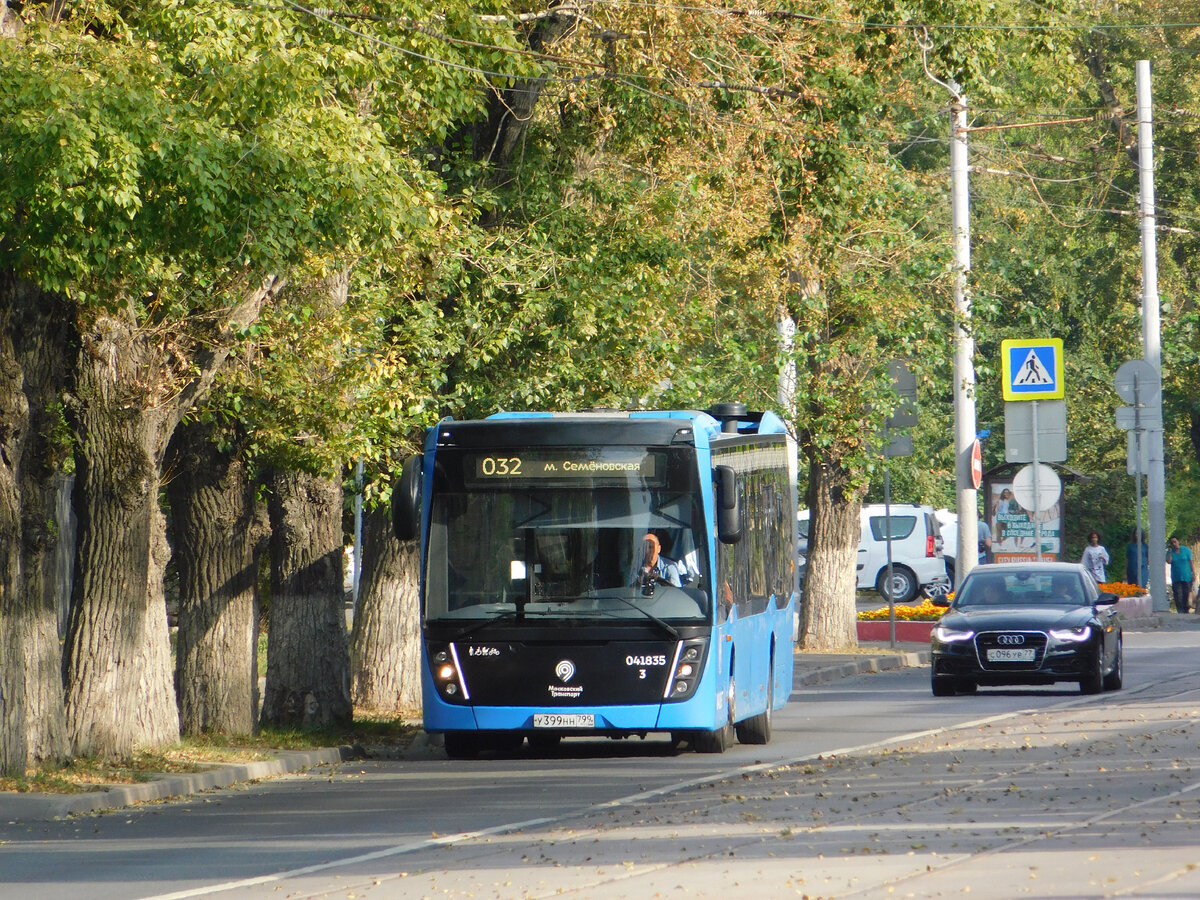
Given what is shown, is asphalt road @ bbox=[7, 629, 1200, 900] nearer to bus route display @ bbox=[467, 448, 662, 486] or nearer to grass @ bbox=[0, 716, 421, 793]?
grass @ bbox=[0, 716, 421, 793]

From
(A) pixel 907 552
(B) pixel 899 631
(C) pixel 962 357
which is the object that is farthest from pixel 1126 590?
(C) pixel 962 357

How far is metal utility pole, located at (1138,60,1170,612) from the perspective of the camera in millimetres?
39625

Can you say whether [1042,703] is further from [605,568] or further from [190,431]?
[190,431]

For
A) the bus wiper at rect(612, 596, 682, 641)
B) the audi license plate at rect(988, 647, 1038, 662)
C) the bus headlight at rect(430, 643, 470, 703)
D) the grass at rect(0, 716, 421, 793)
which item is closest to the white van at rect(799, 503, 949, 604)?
the audi license plate at rect(988, 647, 1038, 662)

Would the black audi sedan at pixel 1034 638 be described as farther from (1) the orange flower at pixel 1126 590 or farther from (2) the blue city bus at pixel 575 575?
(1) the orange flower at pixel 1126 590

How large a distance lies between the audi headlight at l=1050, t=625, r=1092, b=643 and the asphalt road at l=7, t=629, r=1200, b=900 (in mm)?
3352

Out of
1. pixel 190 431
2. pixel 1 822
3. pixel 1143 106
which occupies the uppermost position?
pixel 1143 106

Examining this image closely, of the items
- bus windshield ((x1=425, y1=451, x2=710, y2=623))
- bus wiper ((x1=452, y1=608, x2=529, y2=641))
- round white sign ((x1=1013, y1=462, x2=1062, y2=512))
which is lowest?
bus wiper ((x1=452, y1=608, x2=529, y2=641))

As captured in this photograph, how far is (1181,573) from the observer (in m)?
42.6

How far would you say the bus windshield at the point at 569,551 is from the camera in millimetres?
16328

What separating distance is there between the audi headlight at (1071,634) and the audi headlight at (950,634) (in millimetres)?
897

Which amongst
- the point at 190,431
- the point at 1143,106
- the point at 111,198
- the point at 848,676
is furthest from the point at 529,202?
the point at 1143,106

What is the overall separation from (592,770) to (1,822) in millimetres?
4616

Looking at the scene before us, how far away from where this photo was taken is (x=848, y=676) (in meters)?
27.0
